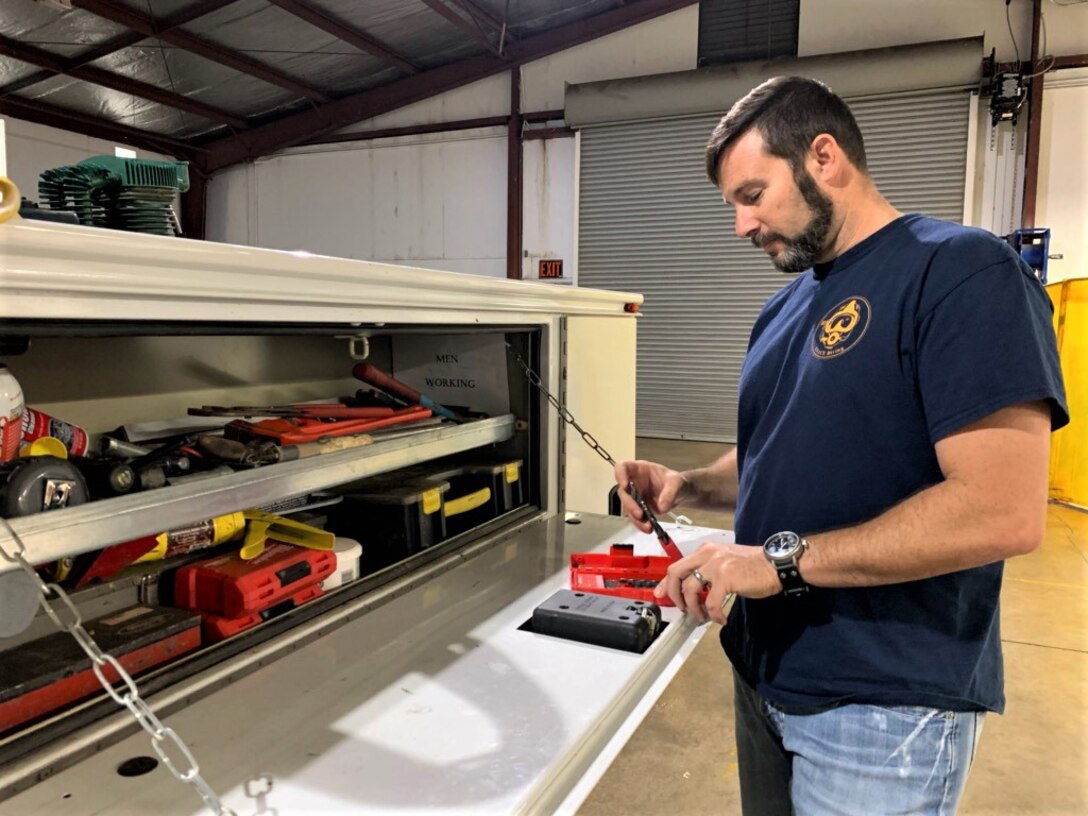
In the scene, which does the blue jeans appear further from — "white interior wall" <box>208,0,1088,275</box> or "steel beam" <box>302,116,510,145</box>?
"steel beam" <box>302,116,510,145</box>

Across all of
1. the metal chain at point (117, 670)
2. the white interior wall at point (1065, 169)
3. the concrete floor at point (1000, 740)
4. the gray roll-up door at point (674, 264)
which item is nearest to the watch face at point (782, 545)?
the metal chain at point (117, 670)

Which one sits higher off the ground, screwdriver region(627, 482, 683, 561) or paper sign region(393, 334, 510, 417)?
paper sign region(393, 334, 510, 417)

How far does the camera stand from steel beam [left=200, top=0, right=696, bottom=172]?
5.68m

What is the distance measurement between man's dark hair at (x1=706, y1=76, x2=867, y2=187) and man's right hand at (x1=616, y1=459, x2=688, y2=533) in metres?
0.51

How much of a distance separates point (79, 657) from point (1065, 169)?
5.76 meters

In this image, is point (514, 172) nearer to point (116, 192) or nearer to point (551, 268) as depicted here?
point (551, 268)

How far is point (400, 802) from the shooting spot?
2.17ft

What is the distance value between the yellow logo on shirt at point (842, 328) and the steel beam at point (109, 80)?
5717mm

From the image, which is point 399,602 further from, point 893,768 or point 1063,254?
point 1063,254

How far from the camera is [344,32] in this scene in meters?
5.21

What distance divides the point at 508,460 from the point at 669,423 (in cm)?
424

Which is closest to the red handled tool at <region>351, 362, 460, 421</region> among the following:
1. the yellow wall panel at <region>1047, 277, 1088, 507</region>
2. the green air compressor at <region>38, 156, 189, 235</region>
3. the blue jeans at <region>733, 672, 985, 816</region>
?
the green air compressor at <region>38, 156, 189, 235</region>

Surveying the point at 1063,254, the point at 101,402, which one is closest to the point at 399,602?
the point at 101,402

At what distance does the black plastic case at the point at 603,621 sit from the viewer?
0.97 m
